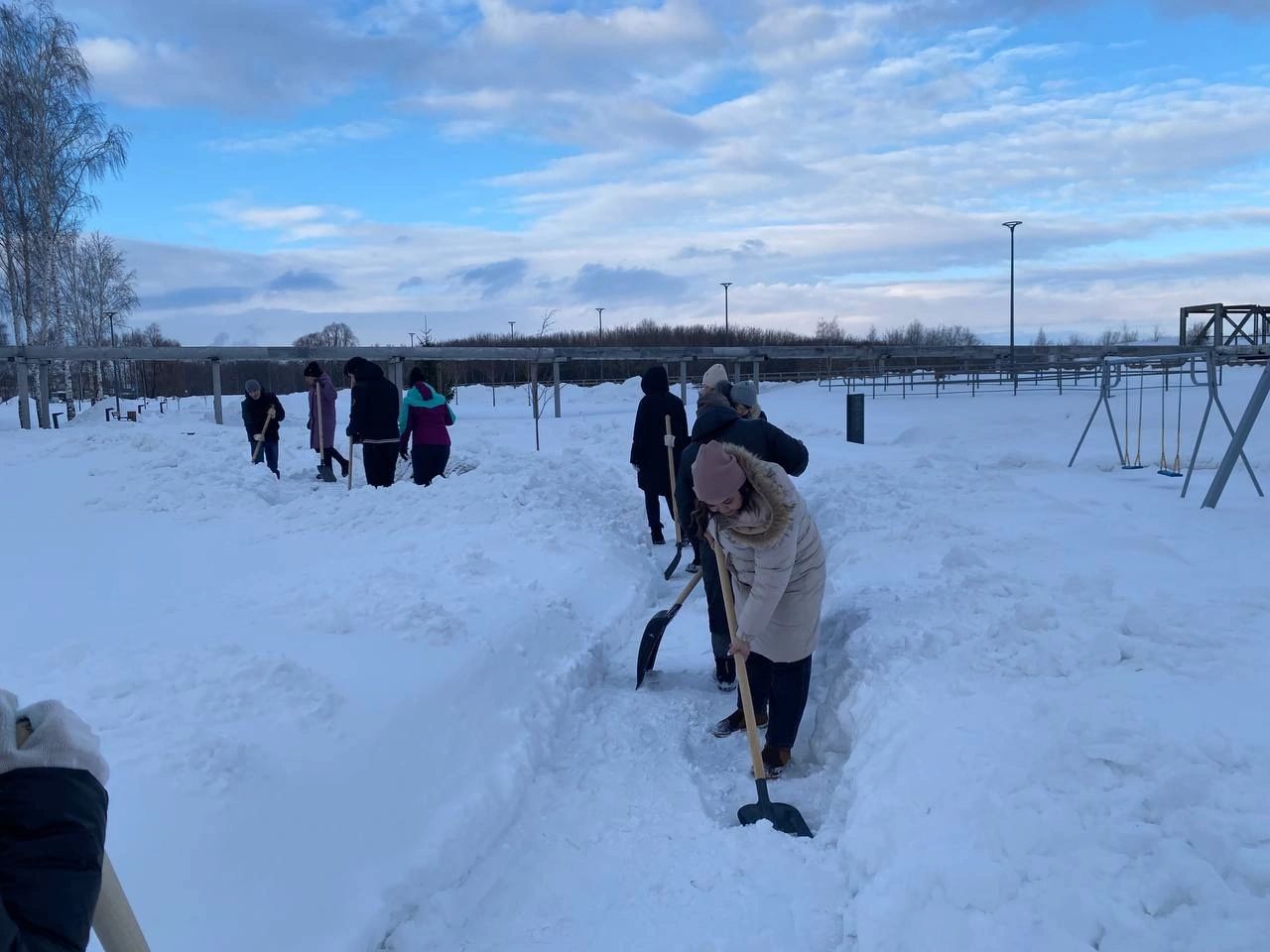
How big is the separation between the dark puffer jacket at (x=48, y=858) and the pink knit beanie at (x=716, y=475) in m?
2.95

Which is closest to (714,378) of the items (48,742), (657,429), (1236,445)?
(657,429)

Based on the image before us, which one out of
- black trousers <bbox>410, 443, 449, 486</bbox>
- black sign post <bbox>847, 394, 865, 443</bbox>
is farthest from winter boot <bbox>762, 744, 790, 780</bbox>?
black sign post <bbox>847, 394, 865, 443</bbox>

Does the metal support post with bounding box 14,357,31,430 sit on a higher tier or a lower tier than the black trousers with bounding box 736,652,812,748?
higher

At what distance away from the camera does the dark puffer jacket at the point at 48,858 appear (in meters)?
1.30

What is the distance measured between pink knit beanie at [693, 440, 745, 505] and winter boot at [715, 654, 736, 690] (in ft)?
6.43

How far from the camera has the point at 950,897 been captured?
2885mm

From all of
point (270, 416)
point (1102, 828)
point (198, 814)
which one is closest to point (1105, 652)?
point (1102, 828)

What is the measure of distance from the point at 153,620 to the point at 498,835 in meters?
2.43

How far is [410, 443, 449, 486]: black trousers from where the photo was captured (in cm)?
1007

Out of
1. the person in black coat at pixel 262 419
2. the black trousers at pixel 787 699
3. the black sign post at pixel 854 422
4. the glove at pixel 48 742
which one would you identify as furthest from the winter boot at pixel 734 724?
the black sign post at pixel 854 422

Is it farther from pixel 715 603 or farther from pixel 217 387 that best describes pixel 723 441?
pixel 217 387

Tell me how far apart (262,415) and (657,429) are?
263 inches

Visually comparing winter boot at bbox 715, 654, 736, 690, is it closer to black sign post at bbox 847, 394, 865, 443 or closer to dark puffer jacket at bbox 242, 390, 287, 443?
dark puffer jacket at bbox 242, 390, 287, 443

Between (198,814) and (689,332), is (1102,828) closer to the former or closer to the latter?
(198,814)
